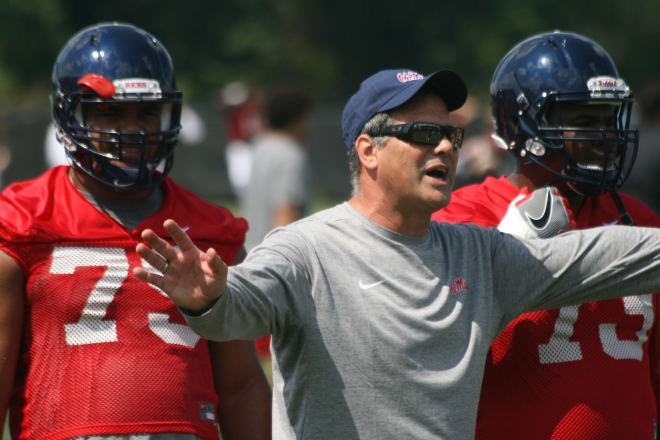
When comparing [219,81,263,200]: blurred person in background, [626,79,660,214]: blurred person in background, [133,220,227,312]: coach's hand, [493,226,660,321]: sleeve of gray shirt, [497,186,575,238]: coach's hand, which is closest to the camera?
[133,220,227,312]: coach's hand

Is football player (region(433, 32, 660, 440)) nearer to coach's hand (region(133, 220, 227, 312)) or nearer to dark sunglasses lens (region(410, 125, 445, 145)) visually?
dark sunglasses lens (region(410, 125, 445, 145))

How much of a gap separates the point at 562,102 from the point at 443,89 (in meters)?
0.65

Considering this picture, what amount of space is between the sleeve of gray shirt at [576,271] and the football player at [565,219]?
0.17m

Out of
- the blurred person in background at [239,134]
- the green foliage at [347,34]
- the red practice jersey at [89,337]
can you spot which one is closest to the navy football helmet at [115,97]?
the red practice jersey at [89,337]

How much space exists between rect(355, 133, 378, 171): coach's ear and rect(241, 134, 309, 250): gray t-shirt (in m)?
4.95

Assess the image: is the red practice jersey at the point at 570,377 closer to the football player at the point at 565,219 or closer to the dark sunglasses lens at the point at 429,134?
the football player at the point at 565,219

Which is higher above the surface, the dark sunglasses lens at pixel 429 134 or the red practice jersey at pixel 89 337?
the dark sunglasses lens at pixel 429 134

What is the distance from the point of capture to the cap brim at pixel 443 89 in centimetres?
334

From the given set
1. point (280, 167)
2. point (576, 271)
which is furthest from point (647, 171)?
point (576, 271)

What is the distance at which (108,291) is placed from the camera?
359 cm

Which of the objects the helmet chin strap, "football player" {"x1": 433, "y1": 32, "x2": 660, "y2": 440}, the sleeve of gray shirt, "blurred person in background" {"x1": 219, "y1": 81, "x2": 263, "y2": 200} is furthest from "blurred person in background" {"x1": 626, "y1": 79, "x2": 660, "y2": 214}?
"blurred person in background" {"x1": 219, "y1": 81, "x2": 263, "y2": 200}

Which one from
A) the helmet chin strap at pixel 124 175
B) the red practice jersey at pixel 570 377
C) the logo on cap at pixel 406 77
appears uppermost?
the logo on cap at pixel 406 77

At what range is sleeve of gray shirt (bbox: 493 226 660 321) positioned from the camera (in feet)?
11.3

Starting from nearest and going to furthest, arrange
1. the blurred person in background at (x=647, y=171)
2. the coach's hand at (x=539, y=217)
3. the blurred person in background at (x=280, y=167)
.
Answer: the coach's hand at (x=539, y=217), the blurred person in background at (x=647, y=171), the blurred person in background at (x=280, y=167)
